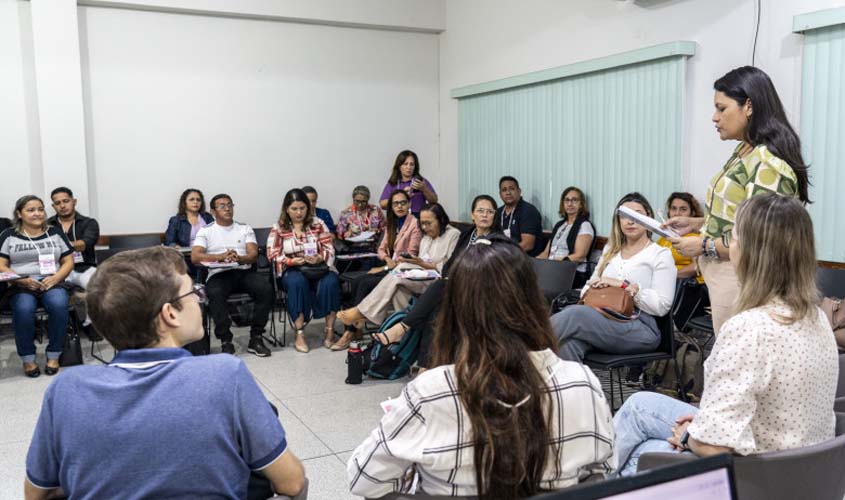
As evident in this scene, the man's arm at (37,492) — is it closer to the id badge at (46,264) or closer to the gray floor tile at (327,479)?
the gray floor tile at (327,479)

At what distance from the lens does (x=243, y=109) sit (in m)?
7.69

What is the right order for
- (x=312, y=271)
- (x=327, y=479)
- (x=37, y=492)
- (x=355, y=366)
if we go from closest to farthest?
1. (x=37, y=492)
2. (x=327, y=479)
3. (x=355, y=366)
4. (x=312, y=271)

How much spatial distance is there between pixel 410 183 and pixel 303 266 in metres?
2.13

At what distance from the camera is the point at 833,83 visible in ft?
14.0

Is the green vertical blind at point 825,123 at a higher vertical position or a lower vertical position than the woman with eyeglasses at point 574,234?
higher

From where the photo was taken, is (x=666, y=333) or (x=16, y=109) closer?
(x=666, y=333)

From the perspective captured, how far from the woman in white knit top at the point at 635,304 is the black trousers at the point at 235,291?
2802 mm

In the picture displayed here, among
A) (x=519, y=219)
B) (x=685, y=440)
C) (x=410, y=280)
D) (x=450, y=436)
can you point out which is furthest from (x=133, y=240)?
(x=450, y=436)

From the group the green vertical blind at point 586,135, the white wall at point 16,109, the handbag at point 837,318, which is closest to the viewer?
the handbag at point 837,318

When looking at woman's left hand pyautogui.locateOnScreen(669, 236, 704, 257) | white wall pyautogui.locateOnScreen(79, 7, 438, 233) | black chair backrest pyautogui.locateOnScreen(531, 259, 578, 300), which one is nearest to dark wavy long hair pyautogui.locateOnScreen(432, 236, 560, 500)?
woman's left hand pyautogui.locateOnScreen(669, 236, 704, 257)

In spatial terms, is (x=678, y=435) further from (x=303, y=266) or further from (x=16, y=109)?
(x=16, y=109)

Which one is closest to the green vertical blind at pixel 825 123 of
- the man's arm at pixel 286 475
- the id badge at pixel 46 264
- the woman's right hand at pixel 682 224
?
the woman's right hand at pixel 682 224

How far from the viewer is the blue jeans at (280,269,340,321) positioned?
5898mm

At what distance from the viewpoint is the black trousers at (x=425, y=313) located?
4.57 metres
